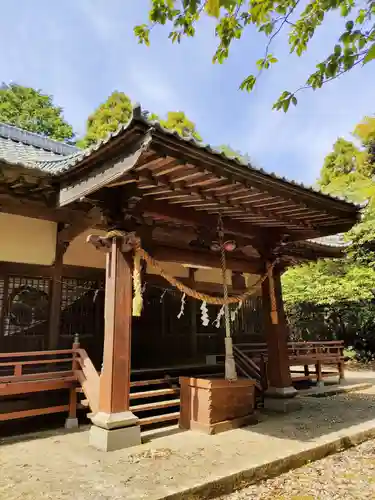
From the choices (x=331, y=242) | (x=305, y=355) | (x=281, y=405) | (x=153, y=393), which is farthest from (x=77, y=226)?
(x=305, y=355)

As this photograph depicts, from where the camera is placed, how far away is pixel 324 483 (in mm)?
4070

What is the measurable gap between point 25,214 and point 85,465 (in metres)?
4.12

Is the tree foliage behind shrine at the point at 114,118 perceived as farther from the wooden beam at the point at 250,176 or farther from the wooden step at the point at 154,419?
the wooden step at the point at 154,419

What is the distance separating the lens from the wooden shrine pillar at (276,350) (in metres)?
7.33

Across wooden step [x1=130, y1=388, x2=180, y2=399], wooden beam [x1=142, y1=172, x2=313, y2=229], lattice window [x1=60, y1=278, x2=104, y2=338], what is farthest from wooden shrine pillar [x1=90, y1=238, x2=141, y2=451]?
lattice window [x1=60, y1=278, x2=104, y2=338]

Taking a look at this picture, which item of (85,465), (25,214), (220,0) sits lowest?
(85,465)

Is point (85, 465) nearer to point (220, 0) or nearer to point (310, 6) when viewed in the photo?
point (220, 0)

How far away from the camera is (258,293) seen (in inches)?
444

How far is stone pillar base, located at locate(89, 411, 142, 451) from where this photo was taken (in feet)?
15.9

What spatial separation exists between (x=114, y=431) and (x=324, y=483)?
2.59 meters

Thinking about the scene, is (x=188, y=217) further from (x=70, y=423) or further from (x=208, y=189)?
(x=70, y=423)

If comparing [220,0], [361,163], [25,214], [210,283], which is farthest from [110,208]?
[361,163]

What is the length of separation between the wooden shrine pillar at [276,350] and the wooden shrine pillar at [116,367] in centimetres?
329

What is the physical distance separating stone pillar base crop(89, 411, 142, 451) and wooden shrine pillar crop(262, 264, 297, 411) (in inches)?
129
